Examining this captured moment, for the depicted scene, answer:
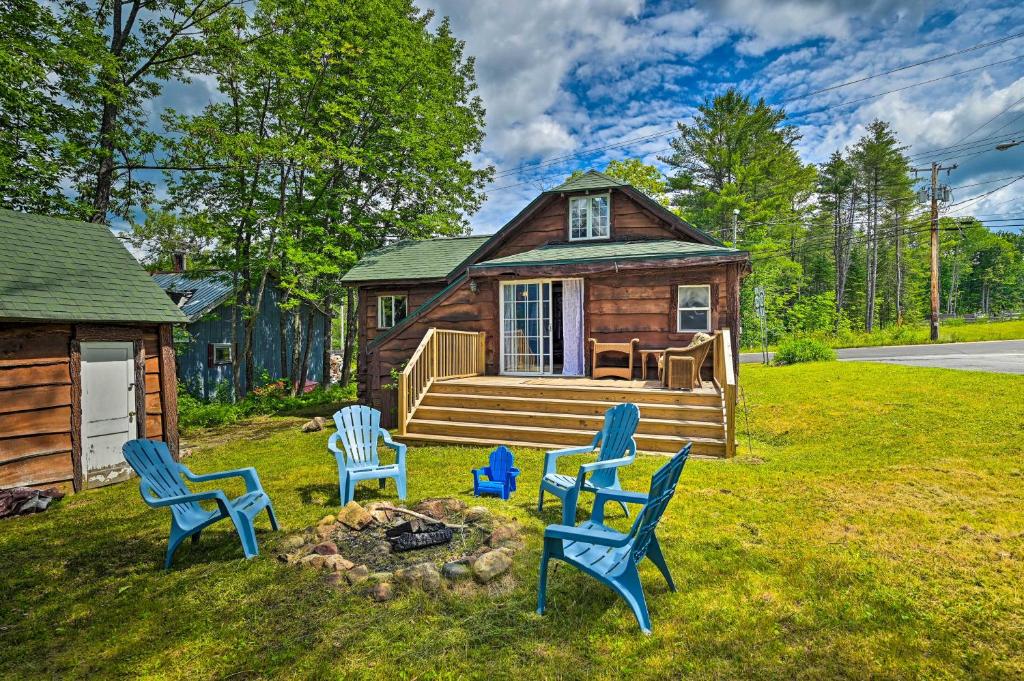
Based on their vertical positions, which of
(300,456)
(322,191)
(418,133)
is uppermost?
(418,133)

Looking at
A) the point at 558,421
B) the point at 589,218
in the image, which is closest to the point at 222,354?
the point at 589,218

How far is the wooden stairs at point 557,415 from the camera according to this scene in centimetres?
714

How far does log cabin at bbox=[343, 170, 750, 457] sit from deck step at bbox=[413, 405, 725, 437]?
0.02m

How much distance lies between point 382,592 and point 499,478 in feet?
7.42

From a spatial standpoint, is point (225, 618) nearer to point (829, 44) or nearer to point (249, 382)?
point (249, 382)

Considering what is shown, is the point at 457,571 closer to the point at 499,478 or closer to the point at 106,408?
the point at 499,478

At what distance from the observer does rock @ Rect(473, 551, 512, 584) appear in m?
3.46

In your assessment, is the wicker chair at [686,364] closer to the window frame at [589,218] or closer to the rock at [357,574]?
the window frame at [589,218]

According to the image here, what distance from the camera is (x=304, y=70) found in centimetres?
1347

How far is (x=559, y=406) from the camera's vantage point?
823 centimetres

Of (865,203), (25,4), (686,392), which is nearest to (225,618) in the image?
(686,392)

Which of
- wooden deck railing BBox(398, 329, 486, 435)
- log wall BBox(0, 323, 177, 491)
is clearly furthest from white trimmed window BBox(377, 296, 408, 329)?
log wall BBox(0, 323, 177, 491)

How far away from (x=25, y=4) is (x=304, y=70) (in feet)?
18.9

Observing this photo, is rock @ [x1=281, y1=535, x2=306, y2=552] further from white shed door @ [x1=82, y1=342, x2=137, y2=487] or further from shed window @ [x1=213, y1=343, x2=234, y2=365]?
shed window @ [x1=213, y1=343, x2=234, y2=365]
